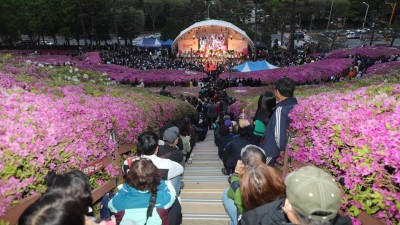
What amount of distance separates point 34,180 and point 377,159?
2944 millimetres

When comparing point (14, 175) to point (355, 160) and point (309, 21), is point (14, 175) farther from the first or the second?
point (309, 21)

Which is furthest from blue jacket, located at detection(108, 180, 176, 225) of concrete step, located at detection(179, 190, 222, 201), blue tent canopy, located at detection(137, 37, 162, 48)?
blue tent canopy, located at detection(137, 37, 162, 48)

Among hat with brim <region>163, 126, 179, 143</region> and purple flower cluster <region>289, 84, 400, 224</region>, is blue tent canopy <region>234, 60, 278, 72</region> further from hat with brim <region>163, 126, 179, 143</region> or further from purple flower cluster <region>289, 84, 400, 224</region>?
purple flower cluster <region>289, 84, 400, 224</region>

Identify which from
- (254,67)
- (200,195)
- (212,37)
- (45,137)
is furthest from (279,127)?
(212,37)

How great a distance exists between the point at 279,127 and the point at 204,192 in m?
1.86

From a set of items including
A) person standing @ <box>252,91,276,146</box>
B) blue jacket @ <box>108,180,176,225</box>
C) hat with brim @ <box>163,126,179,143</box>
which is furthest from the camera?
hat with brim @ <box>163,126,179,143</box>

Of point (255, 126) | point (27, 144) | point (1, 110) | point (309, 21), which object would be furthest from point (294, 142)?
point (309, 21)

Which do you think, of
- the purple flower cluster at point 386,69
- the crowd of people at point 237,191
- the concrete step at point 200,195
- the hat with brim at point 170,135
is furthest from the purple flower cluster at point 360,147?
the purple flower cluster at point 386,69

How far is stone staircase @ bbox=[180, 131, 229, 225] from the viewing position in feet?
14.7

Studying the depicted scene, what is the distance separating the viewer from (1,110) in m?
3.46

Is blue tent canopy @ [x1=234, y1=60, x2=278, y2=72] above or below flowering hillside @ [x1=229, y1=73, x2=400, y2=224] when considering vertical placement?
below

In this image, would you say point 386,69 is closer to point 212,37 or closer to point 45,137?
point 45,137

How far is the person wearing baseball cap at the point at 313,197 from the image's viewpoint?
209 cm

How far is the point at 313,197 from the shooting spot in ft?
6.89
